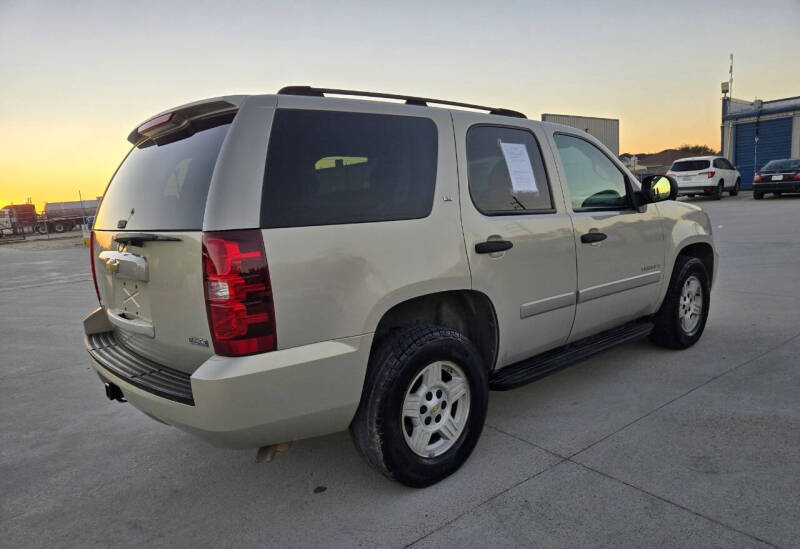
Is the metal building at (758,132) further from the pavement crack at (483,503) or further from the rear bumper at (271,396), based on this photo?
the rear bumper at (271,396)

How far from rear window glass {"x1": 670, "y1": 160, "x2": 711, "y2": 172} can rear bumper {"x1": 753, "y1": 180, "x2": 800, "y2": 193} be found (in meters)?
1.93

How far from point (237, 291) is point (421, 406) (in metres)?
1.08

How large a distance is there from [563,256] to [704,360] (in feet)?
6.13

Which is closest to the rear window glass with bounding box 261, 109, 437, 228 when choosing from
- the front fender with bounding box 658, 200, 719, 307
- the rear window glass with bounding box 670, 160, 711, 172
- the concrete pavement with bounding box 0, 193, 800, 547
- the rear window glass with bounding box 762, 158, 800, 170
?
the concrete pavement with bounding box 0, 193, 800, 547

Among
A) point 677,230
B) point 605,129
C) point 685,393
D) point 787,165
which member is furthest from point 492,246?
point 605,129

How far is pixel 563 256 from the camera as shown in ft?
10.9

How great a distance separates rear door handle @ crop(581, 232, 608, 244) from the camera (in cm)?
345

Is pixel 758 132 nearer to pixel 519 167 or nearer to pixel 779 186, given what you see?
pixel 779 186

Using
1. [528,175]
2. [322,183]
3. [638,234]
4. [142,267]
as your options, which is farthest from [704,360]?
[142,267]

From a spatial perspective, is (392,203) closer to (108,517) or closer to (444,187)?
(444,187)

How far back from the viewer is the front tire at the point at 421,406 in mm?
2473

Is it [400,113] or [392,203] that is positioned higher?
[400,113]

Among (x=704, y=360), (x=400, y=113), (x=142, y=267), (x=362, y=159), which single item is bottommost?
(x=704, y=360)

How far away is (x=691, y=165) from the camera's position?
2188 cm
